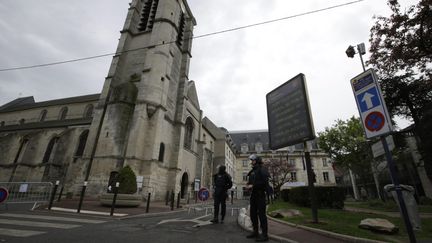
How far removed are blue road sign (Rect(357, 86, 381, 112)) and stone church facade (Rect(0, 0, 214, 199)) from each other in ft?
40.4

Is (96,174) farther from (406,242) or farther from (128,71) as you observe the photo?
(406,242)

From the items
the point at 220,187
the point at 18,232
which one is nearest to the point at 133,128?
the point at 220,187

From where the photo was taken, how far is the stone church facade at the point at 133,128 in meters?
17.3

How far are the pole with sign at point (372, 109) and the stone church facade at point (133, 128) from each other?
1218cm

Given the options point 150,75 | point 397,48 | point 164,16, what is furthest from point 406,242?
point 164,16

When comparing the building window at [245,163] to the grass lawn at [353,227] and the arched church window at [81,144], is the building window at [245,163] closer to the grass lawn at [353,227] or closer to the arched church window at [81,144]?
the arched church window at [81,144]

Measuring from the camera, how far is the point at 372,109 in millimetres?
3459

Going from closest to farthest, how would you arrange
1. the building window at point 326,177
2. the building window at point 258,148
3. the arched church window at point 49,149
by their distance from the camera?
the arched church window at point 49,149 < the building window at point 326,177 < the building window at point 258,148

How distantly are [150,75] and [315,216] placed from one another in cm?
1875

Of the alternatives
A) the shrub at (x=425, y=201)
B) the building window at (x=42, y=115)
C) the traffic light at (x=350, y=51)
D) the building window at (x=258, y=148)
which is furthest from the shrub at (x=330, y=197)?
the building window at (x=42, y=115)

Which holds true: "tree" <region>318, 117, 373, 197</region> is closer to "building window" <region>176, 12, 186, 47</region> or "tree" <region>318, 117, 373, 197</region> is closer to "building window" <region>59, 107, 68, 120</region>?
"building window" <region>176, 12, 186, 47</region>

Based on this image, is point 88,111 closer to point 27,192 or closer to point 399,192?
point 27,192

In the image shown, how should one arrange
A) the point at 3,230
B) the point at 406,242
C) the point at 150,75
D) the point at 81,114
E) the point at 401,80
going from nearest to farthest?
the point at 406,242 → the point at 3,230 → the point at 401,80 → the point at 150,75 → the point at 81,114

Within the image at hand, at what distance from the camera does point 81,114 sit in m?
27.8
